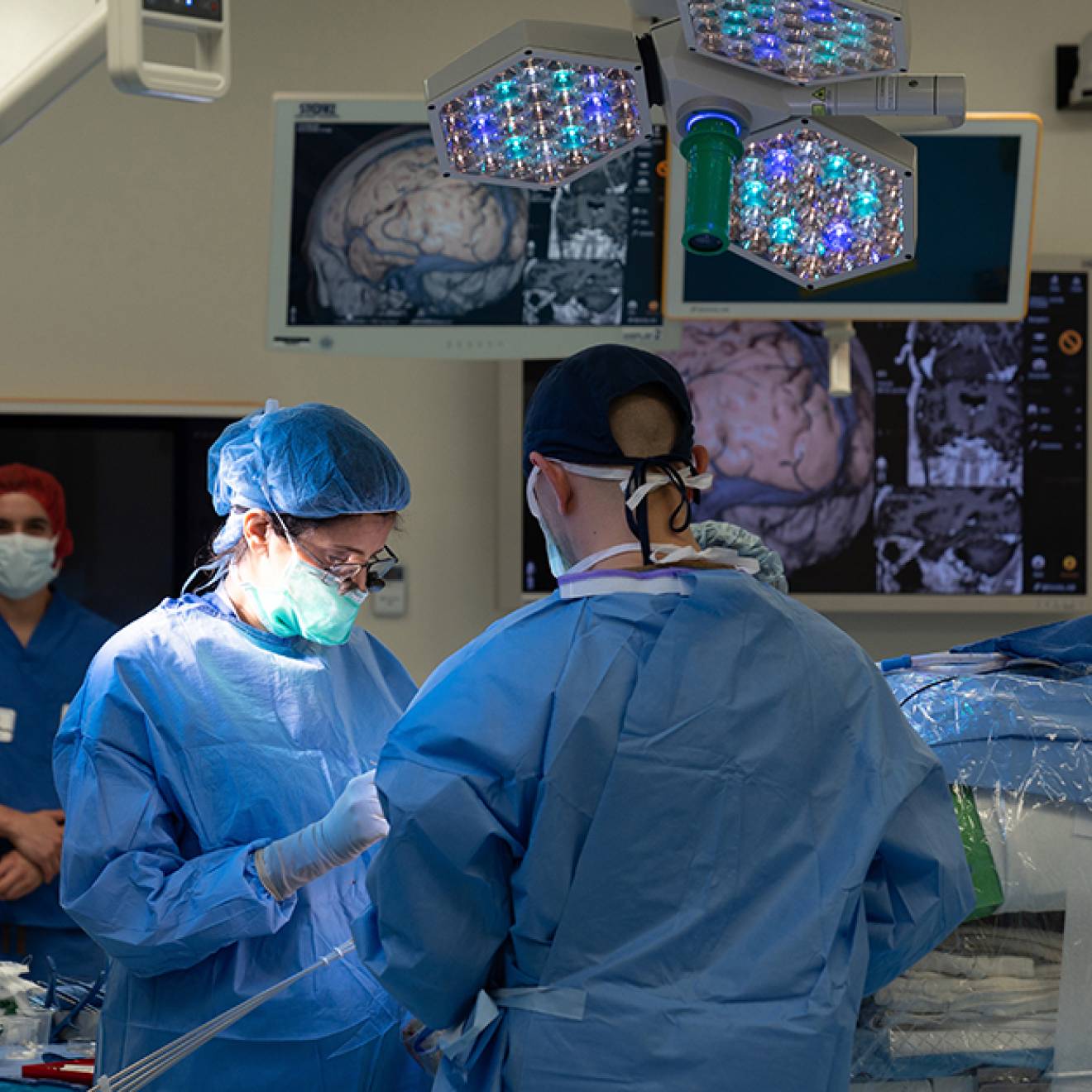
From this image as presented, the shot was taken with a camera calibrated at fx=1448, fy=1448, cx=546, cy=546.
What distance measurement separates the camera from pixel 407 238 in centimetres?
257

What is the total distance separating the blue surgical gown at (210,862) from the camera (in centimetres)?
160

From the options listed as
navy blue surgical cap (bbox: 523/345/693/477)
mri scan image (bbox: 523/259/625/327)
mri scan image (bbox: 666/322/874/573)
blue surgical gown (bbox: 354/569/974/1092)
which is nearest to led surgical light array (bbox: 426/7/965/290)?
navy blue surgical cap (bbox: 523/345/693/477)

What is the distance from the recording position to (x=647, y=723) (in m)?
1.31

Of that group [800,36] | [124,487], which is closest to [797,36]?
[800,36]

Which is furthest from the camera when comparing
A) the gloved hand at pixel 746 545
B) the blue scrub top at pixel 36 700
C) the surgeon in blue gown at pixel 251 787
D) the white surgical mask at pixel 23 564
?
the white surgical mask at pixel 23 564

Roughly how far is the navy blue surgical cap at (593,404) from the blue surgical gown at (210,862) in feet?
1.78

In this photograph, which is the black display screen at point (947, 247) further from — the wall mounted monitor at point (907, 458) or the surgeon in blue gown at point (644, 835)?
the surgeon in blue gown at point (644, 835)

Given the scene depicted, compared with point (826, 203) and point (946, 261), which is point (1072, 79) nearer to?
point (946, 261)

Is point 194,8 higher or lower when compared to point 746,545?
higher

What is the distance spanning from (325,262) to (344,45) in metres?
0.92

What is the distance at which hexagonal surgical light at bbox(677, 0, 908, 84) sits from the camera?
123cm

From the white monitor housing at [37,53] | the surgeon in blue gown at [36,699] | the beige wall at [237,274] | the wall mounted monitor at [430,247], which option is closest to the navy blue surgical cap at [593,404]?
the white monitor housing at [37,53]

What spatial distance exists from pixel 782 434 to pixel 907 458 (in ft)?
0.92

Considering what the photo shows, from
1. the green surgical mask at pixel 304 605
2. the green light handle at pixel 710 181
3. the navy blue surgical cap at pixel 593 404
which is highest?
the green light handle at pixel 710 181
